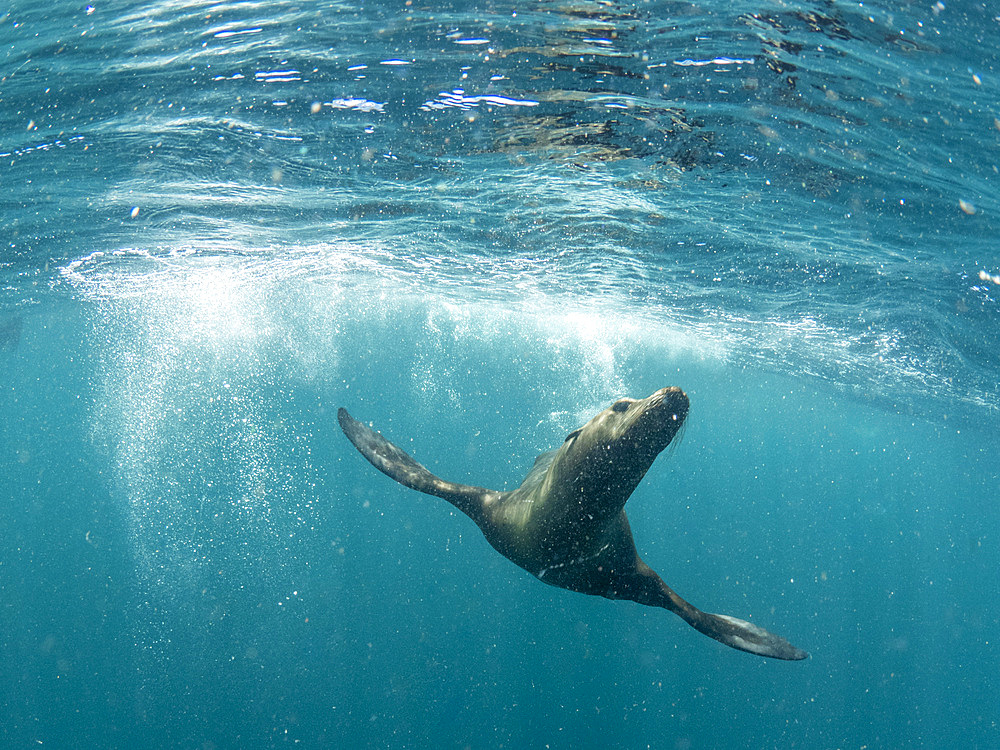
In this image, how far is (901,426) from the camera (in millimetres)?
46438

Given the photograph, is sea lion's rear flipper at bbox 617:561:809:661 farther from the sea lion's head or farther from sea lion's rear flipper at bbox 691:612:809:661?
the sea lion's head

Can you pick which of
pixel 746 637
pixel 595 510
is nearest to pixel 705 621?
pixel 746 637

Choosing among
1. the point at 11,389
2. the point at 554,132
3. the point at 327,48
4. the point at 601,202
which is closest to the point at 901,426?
the point at 601,202

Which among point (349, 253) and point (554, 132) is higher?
point (554, 132)

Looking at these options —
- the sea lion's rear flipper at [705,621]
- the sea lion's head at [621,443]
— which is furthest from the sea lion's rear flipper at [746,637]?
the sea lion's head at [621,443]

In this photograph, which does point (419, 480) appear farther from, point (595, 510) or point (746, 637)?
point (746, 637)

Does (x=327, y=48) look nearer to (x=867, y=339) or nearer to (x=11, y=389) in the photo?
(x=867, y=339)

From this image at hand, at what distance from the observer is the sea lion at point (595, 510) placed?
153 inches

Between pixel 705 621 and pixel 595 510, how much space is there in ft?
6.94

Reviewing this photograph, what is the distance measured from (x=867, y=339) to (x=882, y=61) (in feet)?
55.4

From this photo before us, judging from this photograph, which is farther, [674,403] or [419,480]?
[419,480]

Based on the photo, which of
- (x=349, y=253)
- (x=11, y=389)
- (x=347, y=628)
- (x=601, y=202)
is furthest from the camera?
(x=11, y=389)

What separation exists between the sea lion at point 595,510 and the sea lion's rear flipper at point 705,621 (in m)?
0.01

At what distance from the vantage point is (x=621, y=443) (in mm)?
3971
